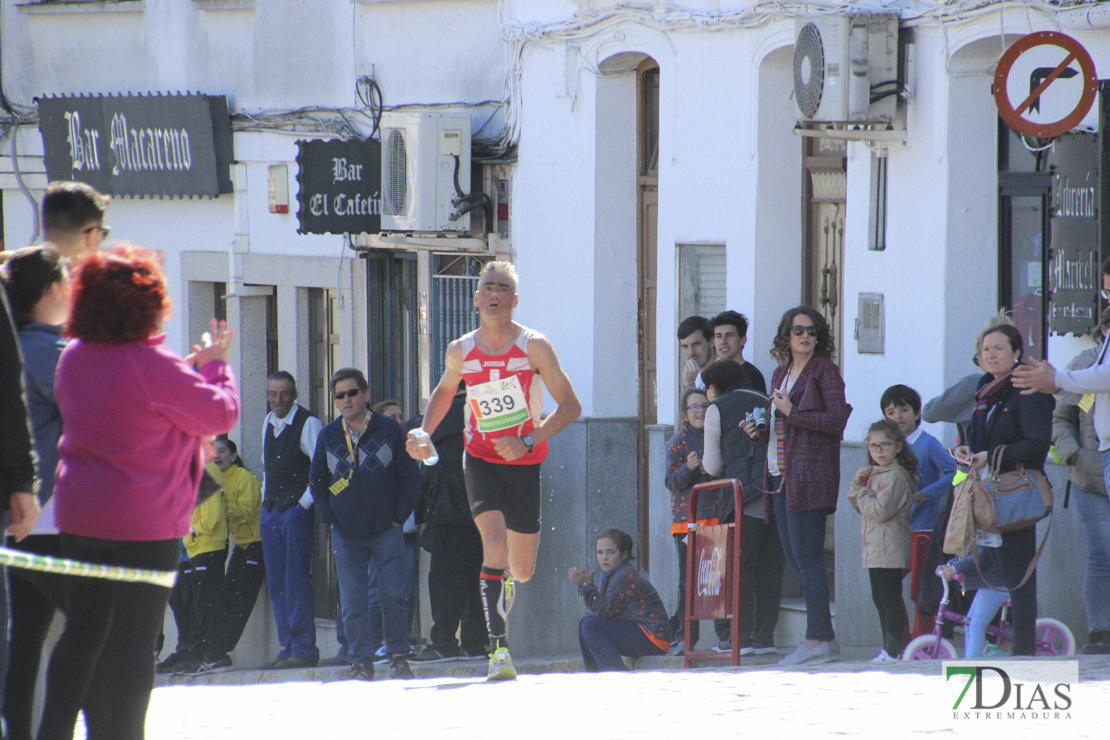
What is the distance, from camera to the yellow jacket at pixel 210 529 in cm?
1395

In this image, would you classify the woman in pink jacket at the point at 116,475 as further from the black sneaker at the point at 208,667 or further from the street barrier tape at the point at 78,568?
the black sneaker at the point at 208,667

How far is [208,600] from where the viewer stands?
46.7 feet

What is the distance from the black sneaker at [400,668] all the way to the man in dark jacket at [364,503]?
0.05ft

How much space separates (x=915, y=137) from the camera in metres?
11.0

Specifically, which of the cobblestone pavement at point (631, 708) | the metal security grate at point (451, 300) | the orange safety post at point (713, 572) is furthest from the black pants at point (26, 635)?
the metal security grate at point (451, 300)

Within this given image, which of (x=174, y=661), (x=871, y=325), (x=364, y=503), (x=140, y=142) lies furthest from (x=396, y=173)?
(x=871, y=325)

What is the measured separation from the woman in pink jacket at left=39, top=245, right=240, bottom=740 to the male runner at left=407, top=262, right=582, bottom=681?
377 centimetres

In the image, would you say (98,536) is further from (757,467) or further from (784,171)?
(784,171)

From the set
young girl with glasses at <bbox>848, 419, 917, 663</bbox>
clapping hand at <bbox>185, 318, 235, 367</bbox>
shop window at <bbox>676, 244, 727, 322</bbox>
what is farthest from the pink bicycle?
clapping hand at <bbox>185, 318, 235, 367</bbox>

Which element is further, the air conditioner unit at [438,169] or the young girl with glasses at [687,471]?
the air conditioner unit at [438,169]

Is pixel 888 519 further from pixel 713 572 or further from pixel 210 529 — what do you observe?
pixel 210 529

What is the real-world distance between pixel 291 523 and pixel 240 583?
109cm

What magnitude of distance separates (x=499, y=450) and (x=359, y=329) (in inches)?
275

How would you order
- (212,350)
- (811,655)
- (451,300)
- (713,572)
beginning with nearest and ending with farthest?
(212,350) → (811,655) → (713,572) → (451,300)
